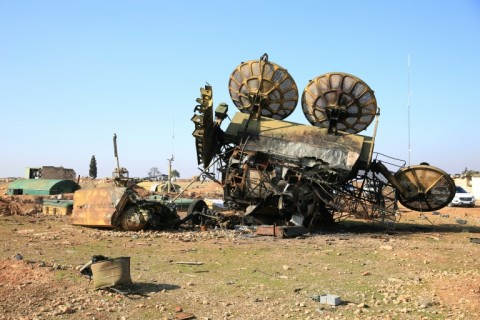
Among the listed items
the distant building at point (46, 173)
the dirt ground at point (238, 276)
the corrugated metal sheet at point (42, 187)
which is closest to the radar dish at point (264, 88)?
the dirt ground at point (238, 276)

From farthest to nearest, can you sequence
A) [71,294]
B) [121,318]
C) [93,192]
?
[93,192]
[71,294]
[121,318]

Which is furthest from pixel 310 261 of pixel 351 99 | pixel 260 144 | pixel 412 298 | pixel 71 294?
pixel 351 99

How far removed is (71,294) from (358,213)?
13098mm

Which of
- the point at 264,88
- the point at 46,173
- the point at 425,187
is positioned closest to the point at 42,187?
the point at 46,173

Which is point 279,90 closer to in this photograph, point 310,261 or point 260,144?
point 260,144

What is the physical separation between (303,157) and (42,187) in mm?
23139

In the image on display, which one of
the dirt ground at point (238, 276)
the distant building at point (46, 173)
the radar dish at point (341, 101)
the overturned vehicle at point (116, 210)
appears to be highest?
the radar dish at point (341, 101)

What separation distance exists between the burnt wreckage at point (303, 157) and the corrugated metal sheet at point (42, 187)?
702 inches

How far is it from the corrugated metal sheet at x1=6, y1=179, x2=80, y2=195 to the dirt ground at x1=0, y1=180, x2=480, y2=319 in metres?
17.7

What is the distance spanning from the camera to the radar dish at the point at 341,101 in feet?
65.1

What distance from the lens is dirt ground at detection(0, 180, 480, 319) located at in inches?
292

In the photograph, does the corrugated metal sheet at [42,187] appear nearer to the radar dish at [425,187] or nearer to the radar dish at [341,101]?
the radar dish at [341,101]

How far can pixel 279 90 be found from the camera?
2127 centimetres

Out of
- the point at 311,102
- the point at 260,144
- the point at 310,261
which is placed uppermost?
the point at 311,102
